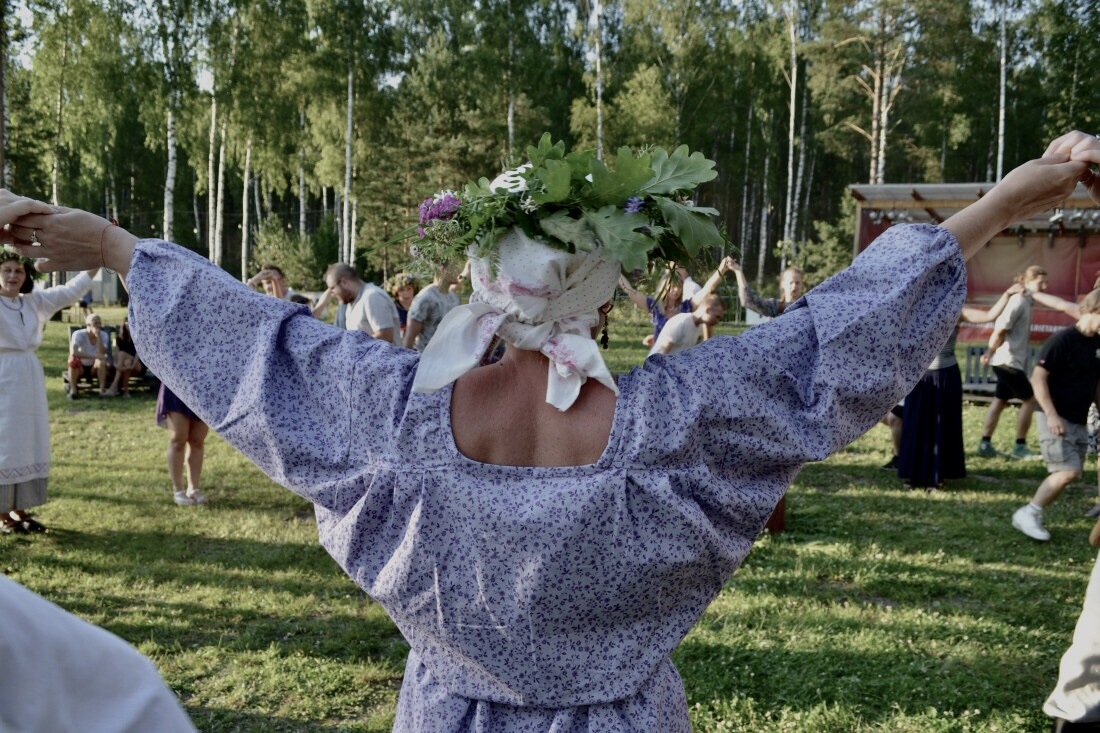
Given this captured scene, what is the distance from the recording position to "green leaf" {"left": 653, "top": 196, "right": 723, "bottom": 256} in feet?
5.53

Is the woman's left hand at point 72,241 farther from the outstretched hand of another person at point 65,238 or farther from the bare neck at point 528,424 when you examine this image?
the bare neck at point 528,424

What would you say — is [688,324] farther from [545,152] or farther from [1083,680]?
[545,152]

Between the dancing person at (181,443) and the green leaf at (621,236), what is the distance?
5857mm

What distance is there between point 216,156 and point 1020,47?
29151 millimetres

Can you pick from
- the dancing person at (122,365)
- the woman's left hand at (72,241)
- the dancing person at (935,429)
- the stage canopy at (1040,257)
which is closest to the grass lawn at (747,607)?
the dancing person at (935,429)

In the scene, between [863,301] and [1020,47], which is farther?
[1020,47]

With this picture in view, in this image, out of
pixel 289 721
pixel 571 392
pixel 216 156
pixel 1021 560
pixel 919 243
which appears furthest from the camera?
pixel 216 156

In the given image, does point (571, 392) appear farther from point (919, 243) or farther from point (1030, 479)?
point (1030, 479)

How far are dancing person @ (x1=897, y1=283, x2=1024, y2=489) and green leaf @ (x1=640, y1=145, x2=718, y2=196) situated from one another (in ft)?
21.8

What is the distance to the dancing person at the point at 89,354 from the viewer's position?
12.3m

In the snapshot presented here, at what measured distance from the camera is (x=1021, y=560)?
234 inches

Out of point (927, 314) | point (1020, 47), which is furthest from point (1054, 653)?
point (1020, 47)

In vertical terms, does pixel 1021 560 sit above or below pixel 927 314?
below

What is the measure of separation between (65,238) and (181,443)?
18.0ft
